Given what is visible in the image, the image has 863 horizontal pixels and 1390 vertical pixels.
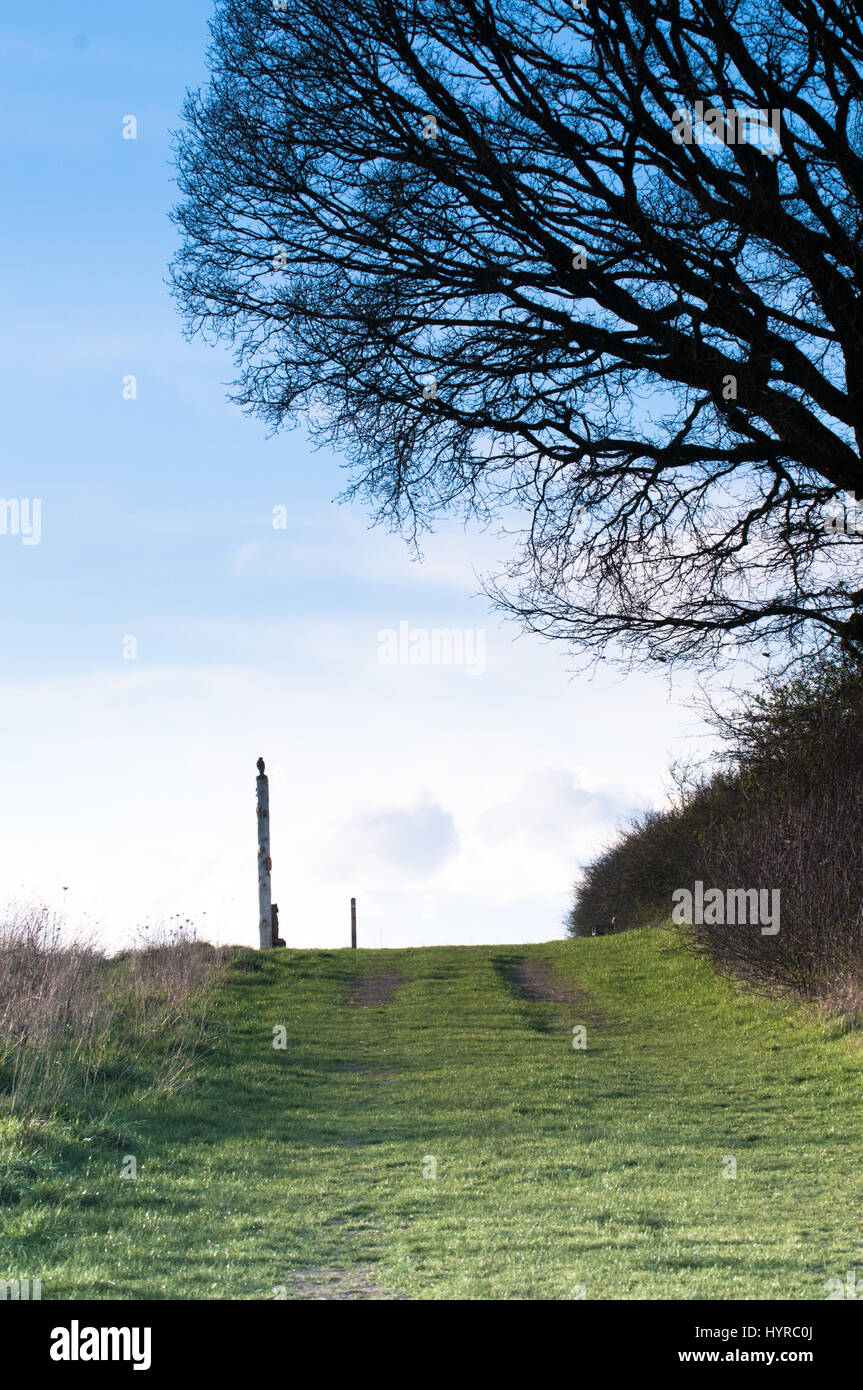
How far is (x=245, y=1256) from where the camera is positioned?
6.18m

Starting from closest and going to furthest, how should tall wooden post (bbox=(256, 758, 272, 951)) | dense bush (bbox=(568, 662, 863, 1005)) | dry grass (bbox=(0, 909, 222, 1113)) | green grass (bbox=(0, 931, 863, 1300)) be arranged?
green grass (bbox=(0, 931, 863, 1300)) < dry grass (bbox=(0, 909, 222, 1113)) < dense bush (bbox=(568, 662, 863, 1005)) < tall wooden post (bbox=(256, 758, 272, 951))

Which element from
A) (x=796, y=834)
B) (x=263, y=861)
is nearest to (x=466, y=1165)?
(x=796, y=834)

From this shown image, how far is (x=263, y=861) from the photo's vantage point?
22.0 metres

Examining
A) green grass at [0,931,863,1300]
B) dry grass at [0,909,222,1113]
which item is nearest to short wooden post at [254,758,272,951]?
dry grass at [0,909,222,1113]

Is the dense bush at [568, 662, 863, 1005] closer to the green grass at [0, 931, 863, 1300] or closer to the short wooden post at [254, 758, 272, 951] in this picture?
the green grass at [0, 931, 863, 1300]

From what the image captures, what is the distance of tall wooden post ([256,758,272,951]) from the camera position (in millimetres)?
21969

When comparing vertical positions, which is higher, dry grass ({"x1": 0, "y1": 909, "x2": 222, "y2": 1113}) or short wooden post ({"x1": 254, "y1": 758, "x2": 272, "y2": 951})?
short wooden post ({"x1": 254, "y1": 758, "x2": 272, "y2": 951})

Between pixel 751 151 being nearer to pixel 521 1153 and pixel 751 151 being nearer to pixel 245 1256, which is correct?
pixel 521 1153

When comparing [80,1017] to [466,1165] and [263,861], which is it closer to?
[466,1165]

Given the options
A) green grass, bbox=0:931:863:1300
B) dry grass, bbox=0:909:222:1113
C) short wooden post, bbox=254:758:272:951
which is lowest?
green grass, bbox=0:931:863:1300

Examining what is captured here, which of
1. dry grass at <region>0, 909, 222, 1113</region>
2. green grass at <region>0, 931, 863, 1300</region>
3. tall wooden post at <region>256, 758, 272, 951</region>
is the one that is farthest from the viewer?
tall wooden post at <region>256, 758, 272, 951</region>

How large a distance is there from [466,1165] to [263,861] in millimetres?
14047
